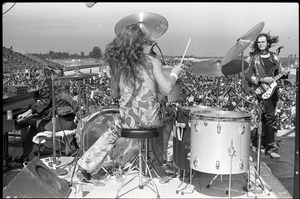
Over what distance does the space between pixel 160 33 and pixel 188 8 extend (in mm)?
1041

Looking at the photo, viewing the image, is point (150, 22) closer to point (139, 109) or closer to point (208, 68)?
point (208, 68)

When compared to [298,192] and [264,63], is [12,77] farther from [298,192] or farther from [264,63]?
[298,192]

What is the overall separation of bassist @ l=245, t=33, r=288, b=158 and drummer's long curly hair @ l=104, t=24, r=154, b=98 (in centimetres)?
266

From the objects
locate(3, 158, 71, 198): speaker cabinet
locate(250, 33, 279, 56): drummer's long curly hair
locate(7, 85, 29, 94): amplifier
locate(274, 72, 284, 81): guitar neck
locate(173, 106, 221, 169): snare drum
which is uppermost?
locate(250, 33, 279, 56): drummer's long curly hair

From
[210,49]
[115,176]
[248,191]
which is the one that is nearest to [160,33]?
[210,49]

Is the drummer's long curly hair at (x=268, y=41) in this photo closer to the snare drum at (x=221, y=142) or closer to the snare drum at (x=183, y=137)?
the snare drum at (x=183, y=137)

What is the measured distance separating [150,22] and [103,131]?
5.35 ft

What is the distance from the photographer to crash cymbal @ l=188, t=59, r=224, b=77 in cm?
527


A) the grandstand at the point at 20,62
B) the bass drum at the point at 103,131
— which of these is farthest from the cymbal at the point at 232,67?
the grandstand at the point at 20,62

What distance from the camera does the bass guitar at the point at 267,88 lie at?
6129mm

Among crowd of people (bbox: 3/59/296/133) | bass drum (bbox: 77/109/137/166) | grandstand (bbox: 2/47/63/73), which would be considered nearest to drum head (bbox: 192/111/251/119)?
bass drum (bbox: 77/109/137/166)

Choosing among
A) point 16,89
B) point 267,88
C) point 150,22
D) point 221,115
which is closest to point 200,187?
point 221,115

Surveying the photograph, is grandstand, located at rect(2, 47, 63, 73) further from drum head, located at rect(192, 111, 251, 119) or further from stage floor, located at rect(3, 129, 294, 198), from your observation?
drum head, located at rect(192, 111, 251, 119)

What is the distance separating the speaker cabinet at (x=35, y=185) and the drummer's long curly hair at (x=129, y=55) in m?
1.24
